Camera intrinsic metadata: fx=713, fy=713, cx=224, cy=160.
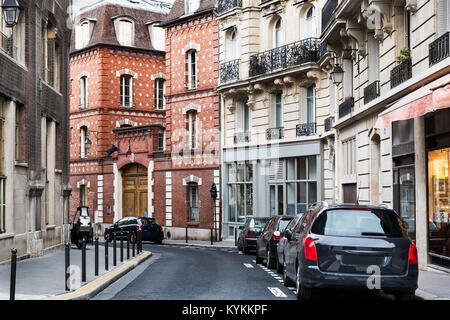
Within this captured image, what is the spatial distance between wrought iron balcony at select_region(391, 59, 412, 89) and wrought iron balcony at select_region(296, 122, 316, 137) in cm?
1235

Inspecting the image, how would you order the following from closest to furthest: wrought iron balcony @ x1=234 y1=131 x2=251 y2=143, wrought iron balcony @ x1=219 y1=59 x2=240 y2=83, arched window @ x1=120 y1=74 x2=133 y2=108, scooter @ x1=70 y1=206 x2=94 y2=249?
1. scooter @ x1=70 y1=206 x2=94 y2=249
2. wrought iron balcony @ x1=234 y1=131 x2=251 y2=143
3. wrought iron balcony @ x1=219 y1=59 x2=240 y2=83
4. arched window @ x1=120 y1=74 x2=133 y2=108

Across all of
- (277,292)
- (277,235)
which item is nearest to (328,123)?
(277,235)

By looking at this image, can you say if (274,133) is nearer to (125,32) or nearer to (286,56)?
(286,56)

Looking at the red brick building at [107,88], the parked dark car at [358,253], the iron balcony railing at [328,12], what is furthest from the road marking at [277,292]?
the red brick building at [107,88]

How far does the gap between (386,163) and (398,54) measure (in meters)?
3.06

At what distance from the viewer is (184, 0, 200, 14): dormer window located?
128 ft

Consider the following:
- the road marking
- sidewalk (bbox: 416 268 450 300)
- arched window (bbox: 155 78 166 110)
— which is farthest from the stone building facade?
arched window (bbox: 155 78 166 110)

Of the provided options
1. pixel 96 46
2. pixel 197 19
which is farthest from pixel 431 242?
pixel 96 46

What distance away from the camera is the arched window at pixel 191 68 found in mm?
38688

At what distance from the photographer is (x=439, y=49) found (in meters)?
15.2

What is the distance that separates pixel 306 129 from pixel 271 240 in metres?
13.8

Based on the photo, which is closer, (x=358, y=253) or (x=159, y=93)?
(x=358, y=253)

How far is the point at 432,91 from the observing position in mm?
13359

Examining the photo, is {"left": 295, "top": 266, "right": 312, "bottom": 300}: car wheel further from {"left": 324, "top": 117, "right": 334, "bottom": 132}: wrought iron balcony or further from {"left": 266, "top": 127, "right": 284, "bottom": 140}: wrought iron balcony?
{"left": 266, "top": 127, "right": 284, "bottom": 140}: wrought iron balcony
